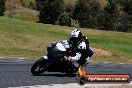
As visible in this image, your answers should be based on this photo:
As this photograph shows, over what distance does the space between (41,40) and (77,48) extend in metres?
26.3

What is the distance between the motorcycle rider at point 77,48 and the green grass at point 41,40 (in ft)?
47.0

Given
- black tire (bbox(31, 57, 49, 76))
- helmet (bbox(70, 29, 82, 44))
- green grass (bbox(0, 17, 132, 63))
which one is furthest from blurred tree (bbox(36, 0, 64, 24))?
helmet (bbox(70, 29, 82, 44))

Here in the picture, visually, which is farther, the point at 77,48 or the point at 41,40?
the point at 41,40

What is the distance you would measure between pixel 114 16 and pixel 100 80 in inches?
3484

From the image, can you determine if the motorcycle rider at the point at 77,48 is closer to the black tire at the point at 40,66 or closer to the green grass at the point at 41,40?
the black tire at the point at 40,66

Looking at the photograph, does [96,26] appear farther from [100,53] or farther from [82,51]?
[82,51]

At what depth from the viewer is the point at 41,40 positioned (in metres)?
41.7

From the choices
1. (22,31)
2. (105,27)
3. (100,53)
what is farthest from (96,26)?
(100,53)

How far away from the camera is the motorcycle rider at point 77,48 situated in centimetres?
1545

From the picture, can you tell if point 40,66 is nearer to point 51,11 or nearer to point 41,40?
point 41,40

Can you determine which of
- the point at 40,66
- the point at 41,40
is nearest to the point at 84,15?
the point at 41,40

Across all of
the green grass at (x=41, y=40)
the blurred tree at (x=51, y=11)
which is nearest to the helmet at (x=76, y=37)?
the green grass at (x=41, y=40)

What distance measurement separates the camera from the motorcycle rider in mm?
15453

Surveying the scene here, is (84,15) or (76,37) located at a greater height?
(76,37)
